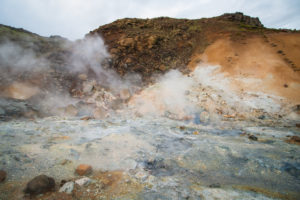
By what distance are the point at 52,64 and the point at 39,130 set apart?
6.60 metres

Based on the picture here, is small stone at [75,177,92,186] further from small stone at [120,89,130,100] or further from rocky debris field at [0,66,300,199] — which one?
small stone at [120,89,130,100]

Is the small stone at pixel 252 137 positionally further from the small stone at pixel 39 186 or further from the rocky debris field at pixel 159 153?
the small stone at pixel 39 186

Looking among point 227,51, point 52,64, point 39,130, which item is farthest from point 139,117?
point 227,51

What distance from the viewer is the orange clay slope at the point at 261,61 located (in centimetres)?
805

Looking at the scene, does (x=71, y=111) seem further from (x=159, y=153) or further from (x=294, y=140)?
(x=294, y=140)

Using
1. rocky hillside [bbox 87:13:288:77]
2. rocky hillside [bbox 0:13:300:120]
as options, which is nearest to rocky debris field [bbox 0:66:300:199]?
rocky hillside [bbox 0:13:300:120]

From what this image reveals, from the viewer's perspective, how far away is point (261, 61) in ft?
32.2

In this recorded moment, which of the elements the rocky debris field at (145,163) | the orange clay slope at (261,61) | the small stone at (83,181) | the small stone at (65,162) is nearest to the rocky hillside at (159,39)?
the orange clay slope at (261,61)

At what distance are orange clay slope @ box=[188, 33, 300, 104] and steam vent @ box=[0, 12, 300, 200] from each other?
0.28ft

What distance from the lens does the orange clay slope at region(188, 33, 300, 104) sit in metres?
8.05

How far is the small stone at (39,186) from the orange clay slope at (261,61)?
8839mm

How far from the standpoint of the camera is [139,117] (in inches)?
264

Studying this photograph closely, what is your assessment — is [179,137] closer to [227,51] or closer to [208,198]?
[208,198]

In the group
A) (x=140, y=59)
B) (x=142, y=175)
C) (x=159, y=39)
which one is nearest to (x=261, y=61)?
(x=159, y=39)
